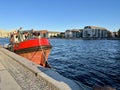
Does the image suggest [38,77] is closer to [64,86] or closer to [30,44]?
[64,86]

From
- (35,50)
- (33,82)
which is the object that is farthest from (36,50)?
(33,82)

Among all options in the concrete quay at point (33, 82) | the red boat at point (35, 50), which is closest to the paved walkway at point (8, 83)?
the concrete quay at point (33, 82)

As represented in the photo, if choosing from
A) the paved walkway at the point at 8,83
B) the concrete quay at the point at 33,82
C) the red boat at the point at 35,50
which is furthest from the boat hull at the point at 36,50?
the paved walkway at the point at 8,83

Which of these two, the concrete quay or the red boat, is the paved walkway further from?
the red boat

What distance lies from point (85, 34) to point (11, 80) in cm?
18574

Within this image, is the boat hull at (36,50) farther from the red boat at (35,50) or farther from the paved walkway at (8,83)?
the paved walkway at (8,83)

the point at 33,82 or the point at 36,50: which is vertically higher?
the point at 36,50

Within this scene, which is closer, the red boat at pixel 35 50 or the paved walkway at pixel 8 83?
the paved walkway at pixel 8 83

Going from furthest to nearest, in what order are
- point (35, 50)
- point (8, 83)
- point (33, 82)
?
point (35, 50)
point (33, 82)
point (8, 83)

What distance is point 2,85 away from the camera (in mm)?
6027

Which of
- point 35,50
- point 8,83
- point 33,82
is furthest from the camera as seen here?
point 35,50

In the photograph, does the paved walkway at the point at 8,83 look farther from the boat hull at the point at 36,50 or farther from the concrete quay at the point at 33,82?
the boat hull at the point at 36,50

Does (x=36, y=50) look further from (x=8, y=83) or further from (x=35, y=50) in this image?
(x=8, y=83)

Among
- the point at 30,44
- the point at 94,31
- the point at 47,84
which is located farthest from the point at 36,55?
the point at 94,31
